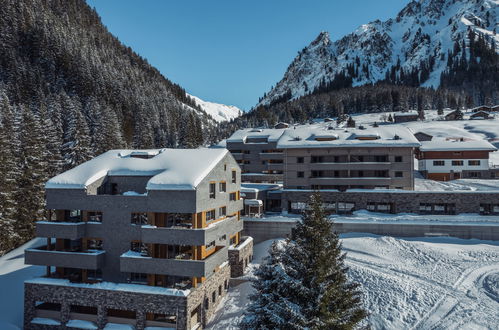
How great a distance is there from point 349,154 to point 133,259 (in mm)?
32957

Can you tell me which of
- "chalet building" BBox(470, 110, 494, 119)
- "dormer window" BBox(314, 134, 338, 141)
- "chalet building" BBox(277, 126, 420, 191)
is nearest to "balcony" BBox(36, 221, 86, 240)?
"chalet building" BBox(277, 126, 420, 191)

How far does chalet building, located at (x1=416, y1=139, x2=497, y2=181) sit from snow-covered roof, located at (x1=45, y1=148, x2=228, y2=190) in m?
48.5

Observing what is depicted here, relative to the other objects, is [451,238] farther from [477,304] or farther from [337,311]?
[337,311]

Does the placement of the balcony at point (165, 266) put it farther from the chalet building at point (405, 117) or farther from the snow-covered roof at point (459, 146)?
the chalet building at point (405, 117)

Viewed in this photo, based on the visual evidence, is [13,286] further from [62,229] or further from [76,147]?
[76,147]

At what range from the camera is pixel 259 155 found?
214 feet

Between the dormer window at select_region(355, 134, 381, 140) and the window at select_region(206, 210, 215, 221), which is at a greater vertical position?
the dormer window at select_region(355, 134, 381, 140)

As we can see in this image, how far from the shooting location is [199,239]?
21000 mm

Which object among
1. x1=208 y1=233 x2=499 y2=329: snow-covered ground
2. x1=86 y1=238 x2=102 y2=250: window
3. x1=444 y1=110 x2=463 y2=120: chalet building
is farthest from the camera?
x1=444 y1=110 x2=463 y2=120: chalet building

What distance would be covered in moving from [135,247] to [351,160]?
32.1 m

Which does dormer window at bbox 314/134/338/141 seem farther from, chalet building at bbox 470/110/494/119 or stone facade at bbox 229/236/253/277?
chalet building at bbox 470/110/494/119

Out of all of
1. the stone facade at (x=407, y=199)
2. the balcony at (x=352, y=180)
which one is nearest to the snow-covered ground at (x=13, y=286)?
the stone facade at (x=407, y=199)

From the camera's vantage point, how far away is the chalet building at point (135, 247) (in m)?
21.1

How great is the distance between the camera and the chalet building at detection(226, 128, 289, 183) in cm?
6306
